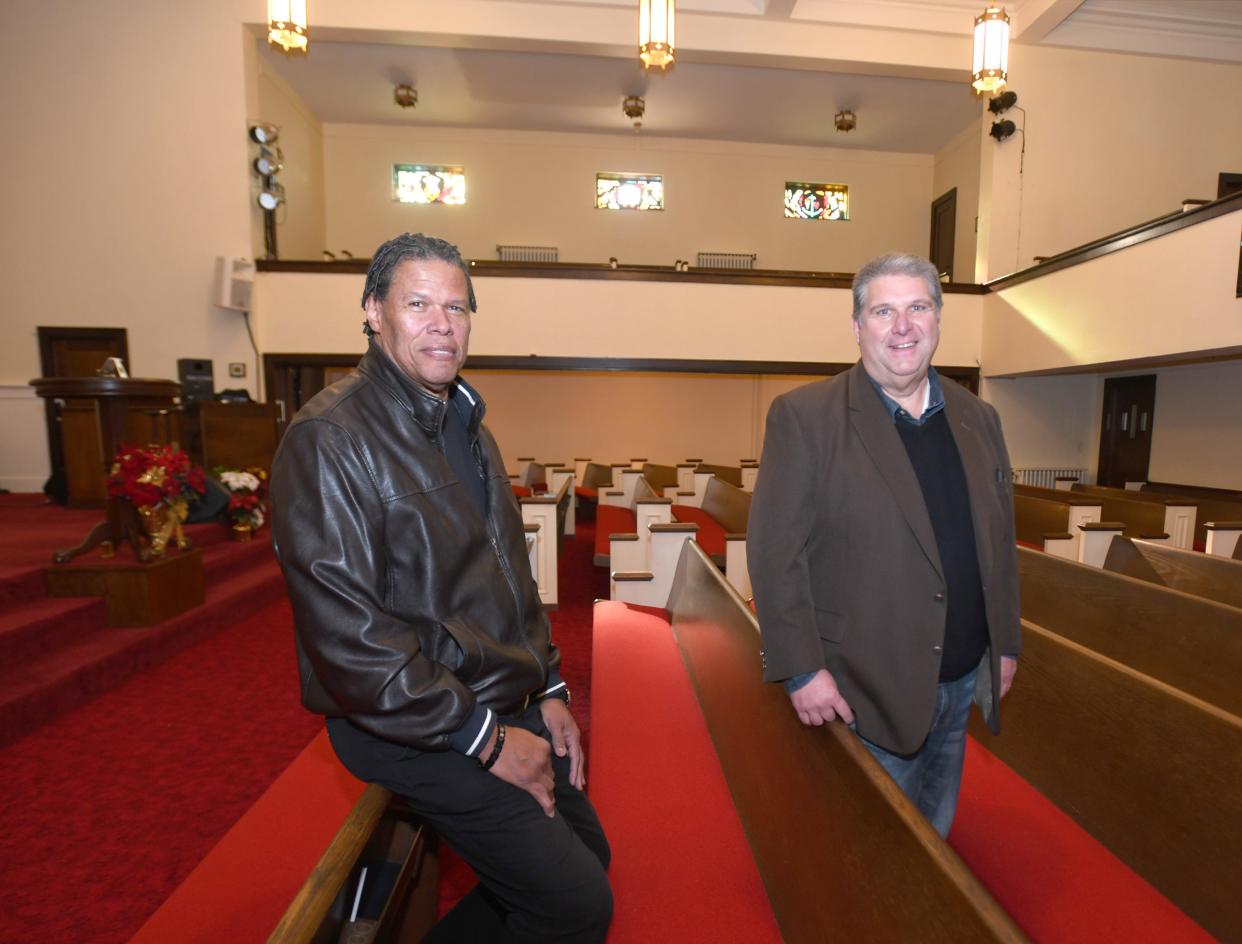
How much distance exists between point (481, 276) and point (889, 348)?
638 cm

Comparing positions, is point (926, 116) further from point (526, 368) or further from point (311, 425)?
point (311, 425)

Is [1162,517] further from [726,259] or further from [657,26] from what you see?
[726,259]

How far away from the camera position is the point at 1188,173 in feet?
24.6

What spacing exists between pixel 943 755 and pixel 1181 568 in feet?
7.02

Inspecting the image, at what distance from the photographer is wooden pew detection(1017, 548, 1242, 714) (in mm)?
1787

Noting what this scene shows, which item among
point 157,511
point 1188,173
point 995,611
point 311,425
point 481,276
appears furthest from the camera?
point 1188,173

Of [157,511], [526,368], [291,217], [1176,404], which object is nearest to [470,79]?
[291,217]

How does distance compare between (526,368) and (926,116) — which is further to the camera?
(926,116)

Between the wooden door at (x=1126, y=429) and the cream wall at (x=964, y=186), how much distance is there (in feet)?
7.29

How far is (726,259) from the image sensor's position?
9766 mm

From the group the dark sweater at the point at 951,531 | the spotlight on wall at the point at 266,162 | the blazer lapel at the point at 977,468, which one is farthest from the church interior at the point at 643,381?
the blazer lapel at the point at 977,468

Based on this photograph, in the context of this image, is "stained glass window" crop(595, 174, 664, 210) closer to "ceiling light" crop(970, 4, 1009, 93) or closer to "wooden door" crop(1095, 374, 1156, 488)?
"ceiling light" crop(970, 4, 1009, 93)

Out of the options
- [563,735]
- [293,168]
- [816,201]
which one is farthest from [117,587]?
[816,201]

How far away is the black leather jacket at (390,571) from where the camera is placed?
957 millimetres
